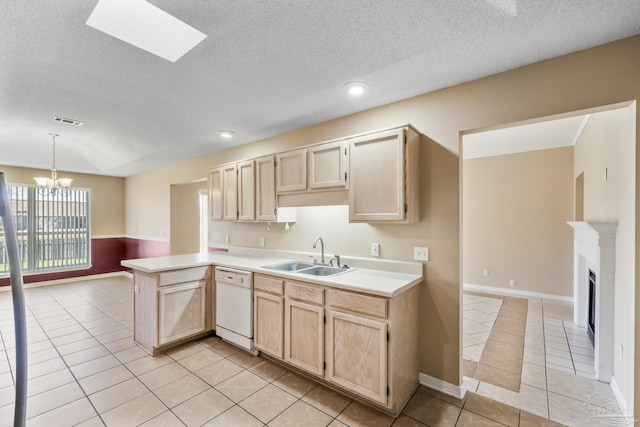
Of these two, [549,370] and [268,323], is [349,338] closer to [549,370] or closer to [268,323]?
[268,323]

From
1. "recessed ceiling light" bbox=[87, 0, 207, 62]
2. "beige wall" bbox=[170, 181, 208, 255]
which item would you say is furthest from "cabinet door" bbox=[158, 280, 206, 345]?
"beige wall" bbox=[170, 181, 208, 255]

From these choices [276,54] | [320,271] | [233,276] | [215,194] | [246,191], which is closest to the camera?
[276,54]

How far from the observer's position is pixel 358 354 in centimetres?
216

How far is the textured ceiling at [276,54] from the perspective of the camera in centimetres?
154

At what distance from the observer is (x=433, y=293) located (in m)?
2.41

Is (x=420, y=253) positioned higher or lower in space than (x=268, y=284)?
higher

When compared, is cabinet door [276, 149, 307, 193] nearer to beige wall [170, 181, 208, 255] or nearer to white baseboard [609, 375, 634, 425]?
white baseboard [609, 375, 634, 425]

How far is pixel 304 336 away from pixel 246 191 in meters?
1.89

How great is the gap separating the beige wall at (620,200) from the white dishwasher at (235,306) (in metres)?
2.93

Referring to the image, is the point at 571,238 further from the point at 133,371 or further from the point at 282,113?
the point at 133,371

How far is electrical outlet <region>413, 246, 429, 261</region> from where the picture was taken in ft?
8.06

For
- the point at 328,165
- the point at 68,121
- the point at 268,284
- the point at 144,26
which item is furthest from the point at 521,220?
the point at 68,121

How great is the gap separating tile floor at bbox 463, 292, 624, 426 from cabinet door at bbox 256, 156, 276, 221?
2.52m

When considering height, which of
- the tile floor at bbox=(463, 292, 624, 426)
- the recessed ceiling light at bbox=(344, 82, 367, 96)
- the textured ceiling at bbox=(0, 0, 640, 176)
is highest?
the textured ceiling at bbox=(0, 0, 640, 176)
